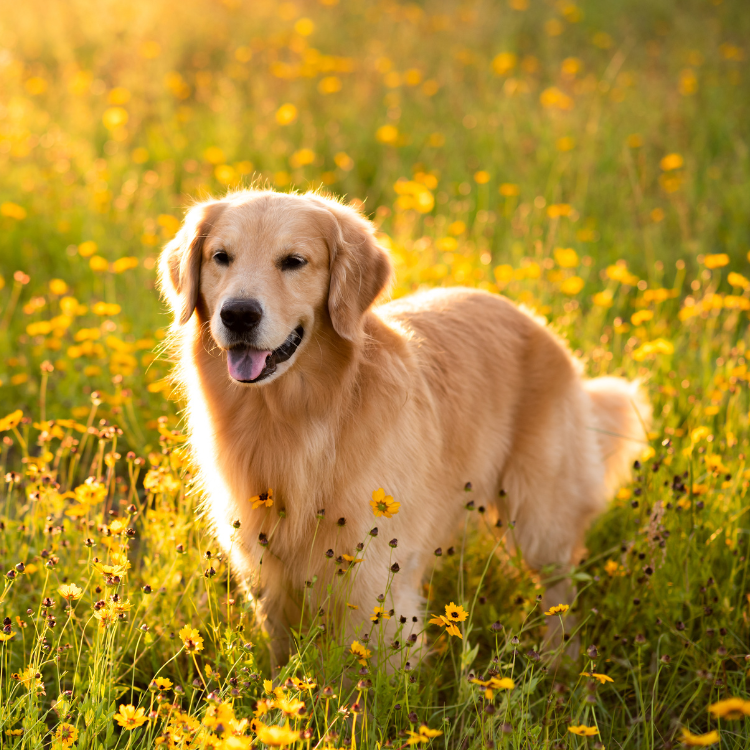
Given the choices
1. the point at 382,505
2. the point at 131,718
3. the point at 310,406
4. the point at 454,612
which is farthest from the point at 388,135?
the point at 131,718

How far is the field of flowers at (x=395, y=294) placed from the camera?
1923 mm

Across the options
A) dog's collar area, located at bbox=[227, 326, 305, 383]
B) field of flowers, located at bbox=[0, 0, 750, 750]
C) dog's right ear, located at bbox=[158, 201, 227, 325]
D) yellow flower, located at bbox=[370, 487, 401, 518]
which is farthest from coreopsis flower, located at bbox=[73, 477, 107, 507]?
yellow flower, located at bbox=[370, 487, 401, 518]

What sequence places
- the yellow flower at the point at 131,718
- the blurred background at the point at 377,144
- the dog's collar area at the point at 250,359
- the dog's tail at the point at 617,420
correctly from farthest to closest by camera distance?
the blurred background at the point at 377,144 → the dog's tail at the point at 617,420 → the dog's collar area at the point at 250,359 → the yellow flower at the point at 131,718

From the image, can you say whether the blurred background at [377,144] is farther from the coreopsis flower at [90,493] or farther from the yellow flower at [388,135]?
the coreopsis flower at [90,493]

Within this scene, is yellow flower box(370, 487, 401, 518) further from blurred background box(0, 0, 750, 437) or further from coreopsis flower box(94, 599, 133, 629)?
blurred background box(0, 0, 750, 437)

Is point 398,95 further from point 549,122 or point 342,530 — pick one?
point 342,530

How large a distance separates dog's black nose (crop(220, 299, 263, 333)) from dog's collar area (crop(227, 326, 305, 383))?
9 cm

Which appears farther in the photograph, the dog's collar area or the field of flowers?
the dog's collar area

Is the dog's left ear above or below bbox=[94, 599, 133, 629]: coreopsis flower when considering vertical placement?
above

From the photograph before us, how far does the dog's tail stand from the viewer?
3221mm

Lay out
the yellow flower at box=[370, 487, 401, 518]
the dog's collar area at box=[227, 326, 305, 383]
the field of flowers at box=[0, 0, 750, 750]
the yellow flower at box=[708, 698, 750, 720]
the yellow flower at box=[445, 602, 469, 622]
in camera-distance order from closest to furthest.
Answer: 1. the yellow flower at box=[708, 698, 750, 720]
2. the yellow flower at box=[445, 602, 469, 622]
3. the yellow flower at box=[370, 487, 401, 518]
4. the field of flowers at box=[0, 0, 750, 750]
5. the dog's collar area at box=[227, 326, 305, 383]

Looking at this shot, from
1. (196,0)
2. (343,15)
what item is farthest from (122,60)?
(343,15)

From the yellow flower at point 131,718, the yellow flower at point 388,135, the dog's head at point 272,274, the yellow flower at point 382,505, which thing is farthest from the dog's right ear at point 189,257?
the yellow flower at point 388,135

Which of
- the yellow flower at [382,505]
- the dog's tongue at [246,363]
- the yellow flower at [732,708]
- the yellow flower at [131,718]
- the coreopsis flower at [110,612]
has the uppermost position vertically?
the dog's tongue at [246,363]
